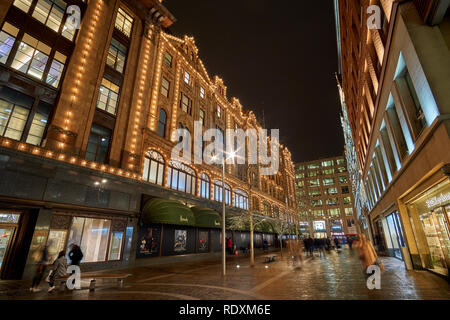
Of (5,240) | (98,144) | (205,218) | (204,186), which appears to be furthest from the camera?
(204,186)

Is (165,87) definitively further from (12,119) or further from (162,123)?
(12,119)

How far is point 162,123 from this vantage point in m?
21.9

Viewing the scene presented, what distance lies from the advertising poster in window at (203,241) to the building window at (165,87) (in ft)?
47.7

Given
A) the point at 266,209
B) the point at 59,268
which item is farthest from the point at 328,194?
the point at 59,268

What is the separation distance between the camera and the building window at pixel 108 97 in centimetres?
1714

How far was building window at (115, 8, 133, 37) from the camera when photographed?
20041 mm

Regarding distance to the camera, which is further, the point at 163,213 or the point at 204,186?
the point at 204,186

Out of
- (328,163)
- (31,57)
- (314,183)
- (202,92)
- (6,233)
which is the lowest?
(6,233)

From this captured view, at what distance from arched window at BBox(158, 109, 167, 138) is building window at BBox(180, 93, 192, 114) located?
3378 mm

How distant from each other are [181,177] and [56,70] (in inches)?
494

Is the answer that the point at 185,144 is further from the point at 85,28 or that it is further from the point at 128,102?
the point at 85,28

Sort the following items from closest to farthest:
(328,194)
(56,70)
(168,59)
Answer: (56,70)
(168,59)
(328,194)

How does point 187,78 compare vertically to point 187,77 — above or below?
below

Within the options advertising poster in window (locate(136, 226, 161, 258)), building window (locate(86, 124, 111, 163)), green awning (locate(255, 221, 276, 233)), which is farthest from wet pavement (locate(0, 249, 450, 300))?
green awning (locate(255, 221, 276, 233))
